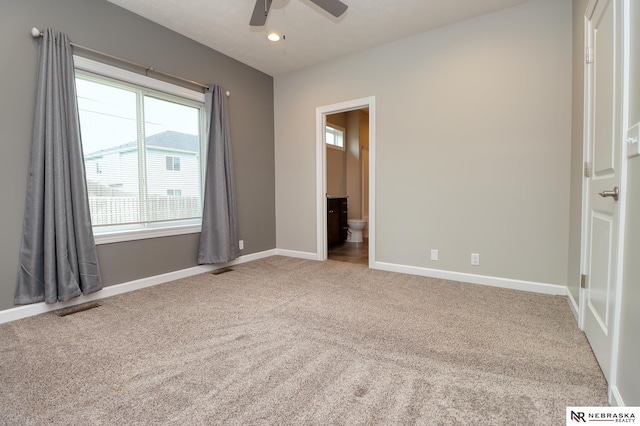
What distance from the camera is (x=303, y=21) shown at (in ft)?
10.2

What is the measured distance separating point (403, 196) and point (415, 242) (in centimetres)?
56

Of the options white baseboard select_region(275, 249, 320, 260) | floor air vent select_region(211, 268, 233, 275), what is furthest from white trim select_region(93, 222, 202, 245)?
white baseboard select_region(275, 249, 320, 260)

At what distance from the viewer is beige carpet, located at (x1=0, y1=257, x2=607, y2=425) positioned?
1.32 m

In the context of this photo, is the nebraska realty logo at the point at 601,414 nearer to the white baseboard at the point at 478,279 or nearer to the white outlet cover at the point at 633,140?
the white outlet cover at the point at 633,140

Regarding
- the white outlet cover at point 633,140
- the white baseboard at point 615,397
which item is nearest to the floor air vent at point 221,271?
the white baseboard at point 615,397

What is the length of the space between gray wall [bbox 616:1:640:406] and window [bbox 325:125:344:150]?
189 inches

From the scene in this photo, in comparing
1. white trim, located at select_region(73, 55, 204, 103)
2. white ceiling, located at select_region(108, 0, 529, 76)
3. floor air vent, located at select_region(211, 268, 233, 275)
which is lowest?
floor air vent, located at select_region(211, 268, 233, 275)

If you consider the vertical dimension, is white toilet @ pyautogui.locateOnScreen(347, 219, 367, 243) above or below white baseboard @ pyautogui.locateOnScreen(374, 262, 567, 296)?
above

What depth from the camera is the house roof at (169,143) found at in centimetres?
300

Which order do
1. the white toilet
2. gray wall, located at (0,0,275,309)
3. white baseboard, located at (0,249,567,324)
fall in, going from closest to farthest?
gray wall, located at (0,0,275,309), white baseboard, located at (0,249,567,324), the white toilet

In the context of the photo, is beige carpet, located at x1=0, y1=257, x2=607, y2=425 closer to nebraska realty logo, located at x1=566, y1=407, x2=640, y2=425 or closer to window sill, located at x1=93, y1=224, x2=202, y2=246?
nebraska realty logo, located at x1=566, y1=407, x2=640, y2=425

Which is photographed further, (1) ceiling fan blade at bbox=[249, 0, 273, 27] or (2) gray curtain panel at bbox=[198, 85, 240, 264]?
(2) gray curtain panel at bbox=[198, 85, 240, 264]

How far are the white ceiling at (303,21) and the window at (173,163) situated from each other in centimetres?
140

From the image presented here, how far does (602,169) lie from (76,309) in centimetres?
389
